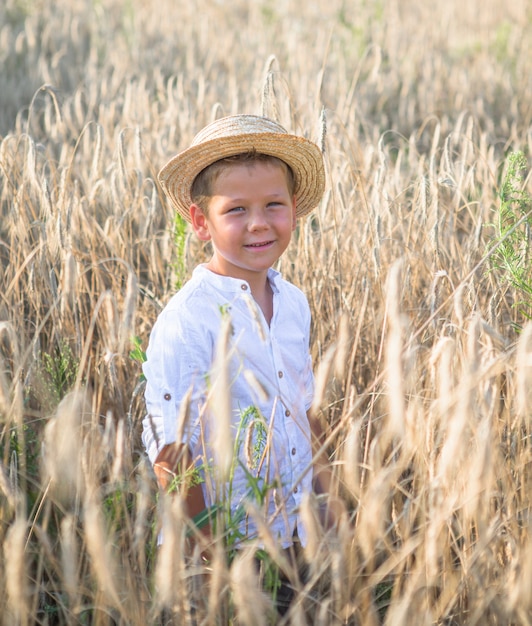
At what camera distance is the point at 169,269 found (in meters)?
2.54

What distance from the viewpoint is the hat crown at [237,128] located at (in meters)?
1.64

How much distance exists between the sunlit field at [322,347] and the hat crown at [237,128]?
179 millimetres

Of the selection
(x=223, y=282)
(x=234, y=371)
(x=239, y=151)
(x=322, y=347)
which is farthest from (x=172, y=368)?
(x=322, y=347)

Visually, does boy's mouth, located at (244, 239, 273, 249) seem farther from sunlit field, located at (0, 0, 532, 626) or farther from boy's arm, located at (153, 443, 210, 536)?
boy's arm, located at (153, 443, 210, 536)

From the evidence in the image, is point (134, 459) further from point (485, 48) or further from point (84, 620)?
point (485, 48)

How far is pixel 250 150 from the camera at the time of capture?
168cm

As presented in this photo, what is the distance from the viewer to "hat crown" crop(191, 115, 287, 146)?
1.64 m

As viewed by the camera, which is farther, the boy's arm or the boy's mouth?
the boy's mouth

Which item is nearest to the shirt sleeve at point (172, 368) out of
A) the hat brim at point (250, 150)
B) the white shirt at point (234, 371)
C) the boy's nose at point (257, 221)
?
the white shirt at point (234, 371)

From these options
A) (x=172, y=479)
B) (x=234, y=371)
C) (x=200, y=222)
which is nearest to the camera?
(x=172, y=479)

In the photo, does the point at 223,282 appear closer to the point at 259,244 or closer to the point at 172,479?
the point at 259,244

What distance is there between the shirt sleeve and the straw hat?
0.34m

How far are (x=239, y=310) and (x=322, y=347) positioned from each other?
0.60 m

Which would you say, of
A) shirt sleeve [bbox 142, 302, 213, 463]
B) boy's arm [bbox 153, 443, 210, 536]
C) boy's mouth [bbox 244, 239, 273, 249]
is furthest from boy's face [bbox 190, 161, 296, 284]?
boy's arm [bbox 153, 443, 210, 536]
